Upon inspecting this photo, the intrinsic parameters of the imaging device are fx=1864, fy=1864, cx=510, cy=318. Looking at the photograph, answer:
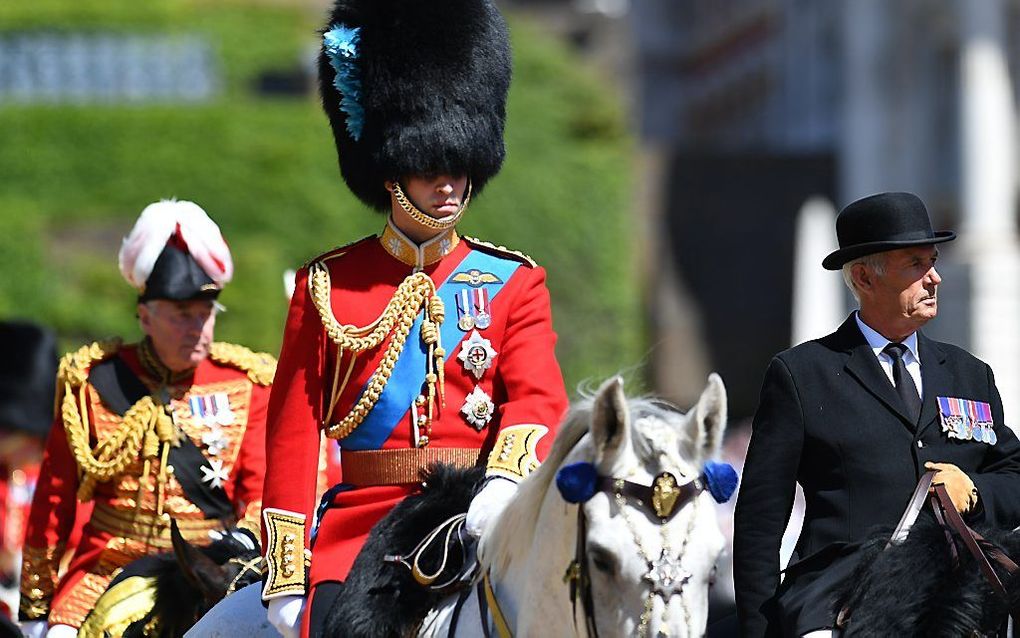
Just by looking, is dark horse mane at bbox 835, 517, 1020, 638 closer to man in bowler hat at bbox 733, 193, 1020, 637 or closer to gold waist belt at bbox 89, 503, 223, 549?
man in bowler hat at bbox 733, 193, 1020, 637

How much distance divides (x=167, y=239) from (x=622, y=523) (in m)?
3.23

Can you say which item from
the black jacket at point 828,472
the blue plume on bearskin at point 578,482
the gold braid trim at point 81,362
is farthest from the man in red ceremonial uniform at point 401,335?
the gold braid trim at point 81,362

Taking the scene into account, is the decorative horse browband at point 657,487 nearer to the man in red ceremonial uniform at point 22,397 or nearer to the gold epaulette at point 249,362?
the gold epaulette at point 249,362

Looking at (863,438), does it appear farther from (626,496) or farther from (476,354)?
(476,354)

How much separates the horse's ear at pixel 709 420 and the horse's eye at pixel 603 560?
0.33 metres

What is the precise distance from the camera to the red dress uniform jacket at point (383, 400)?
5.26m

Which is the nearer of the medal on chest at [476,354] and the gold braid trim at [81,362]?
the medal on chest at [476,354]

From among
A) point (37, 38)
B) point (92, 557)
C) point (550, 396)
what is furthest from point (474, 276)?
point (37, 38)

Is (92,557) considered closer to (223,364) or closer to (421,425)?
(223,364)

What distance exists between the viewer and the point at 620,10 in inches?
1694

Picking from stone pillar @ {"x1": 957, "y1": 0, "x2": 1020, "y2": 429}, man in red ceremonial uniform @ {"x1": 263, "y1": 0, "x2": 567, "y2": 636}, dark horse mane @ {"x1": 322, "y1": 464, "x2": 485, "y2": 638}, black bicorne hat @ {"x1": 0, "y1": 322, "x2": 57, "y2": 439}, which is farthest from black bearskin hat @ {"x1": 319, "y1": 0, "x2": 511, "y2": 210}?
stone pillar @ {"x1": 957, "y1": 0, "x2": 1020, "y2": 429}

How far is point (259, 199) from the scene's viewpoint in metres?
22.4

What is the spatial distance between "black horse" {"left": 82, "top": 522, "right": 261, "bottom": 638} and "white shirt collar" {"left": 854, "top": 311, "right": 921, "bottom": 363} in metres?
2.17

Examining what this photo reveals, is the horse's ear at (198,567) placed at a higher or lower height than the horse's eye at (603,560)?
lower
